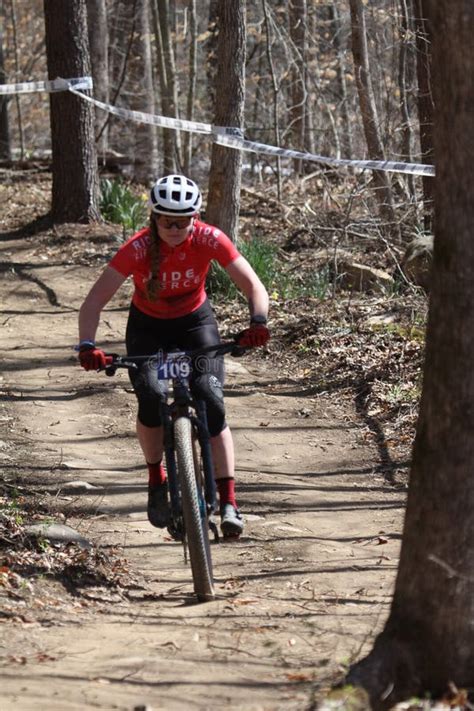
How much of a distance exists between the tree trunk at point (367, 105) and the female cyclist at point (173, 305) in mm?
7488

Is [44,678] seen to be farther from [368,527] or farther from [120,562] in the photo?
[368,527]

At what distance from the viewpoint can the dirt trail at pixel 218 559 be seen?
157 inches

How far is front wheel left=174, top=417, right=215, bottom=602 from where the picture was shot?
4.86 meters

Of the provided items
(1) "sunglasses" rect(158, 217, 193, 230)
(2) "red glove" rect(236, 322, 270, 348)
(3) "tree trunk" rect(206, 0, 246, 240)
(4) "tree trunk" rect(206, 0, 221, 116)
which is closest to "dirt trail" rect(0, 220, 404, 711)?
(2) "red glove" rect(236, 322, 270, 348)

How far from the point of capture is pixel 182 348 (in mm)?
5496

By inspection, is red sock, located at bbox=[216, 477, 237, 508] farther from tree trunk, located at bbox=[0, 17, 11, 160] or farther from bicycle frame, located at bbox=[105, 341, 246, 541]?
tree trunk, located at bbox=[0, 17, 11, 160]

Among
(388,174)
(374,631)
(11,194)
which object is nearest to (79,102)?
(11,194)

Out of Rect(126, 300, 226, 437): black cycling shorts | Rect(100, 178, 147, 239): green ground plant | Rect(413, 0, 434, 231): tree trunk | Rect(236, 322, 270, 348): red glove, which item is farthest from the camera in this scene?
Rect(100, 178, 147, 239): green ground plant

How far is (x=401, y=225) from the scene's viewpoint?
1229 cm

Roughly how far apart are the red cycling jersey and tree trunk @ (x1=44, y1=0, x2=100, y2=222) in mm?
9309

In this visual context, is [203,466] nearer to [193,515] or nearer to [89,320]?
[193,515]

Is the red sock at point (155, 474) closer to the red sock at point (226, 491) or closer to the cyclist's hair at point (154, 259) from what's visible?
the red sock at point (226, 491)

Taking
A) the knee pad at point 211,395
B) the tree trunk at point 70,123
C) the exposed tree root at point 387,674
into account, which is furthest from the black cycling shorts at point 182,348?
the tree trunk at point 70,123

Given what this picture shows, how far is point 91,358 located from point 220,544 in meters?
1.70
